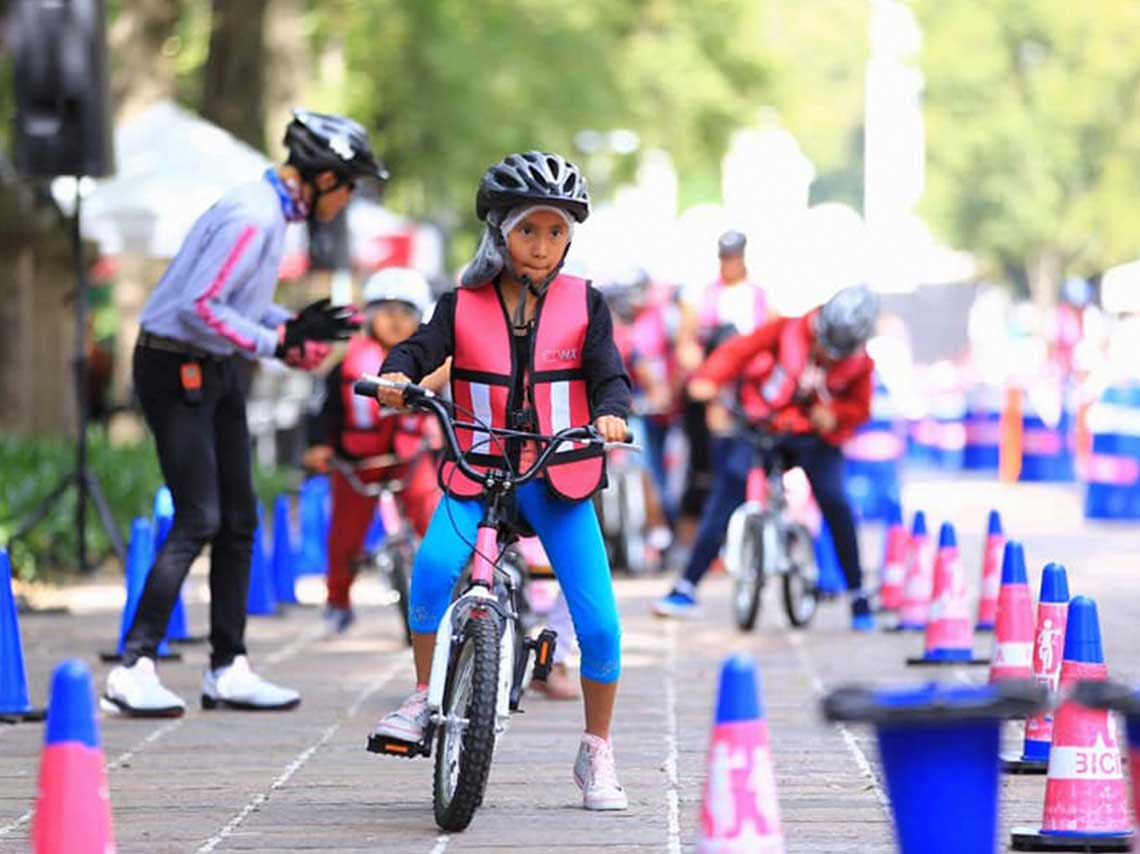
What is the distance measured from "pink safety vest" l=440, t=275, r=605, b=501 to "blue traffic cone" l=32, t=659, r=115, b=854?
7.89 ft

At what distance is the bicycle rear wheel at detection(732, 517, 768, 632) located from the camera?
1459 cm

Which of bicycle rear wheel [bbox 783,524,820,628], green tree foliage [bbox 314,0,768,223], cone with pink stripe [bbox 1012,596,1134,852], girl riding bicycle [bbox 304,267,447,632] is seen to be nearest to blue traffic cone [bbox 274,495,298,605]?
girl riding bicycle [bbox 304,267,447,632]

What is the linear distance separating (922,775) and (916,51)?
66802 millimetres

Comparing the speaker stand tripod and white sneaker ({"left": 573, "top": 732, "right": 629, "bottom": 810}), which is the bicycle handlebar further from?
the speaker stand tripod

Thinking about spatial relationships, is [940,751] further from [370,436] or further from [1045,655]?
[370,436]

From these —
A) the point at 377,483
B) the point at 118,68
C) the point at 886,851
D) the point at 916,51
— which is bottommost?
the point at 886,851

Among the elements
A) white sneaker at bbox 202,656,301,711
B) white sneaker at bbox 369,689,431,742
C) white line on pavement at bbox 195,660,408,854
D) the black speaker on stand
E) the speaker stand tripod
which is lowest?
white line on pavement at bbox 195,660,408,854

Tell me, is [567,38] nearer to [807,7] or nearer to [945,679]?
[945,679]

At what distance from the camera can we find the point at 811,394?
1470 cm

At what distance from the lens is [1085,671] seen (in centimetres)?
789

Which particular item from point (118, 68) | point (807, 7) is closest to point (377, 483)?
point (118, 68)

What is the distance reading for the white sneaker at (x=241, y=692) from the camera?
10.9 metres

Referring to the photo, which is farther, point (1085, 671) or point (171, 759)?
point (171, 759)

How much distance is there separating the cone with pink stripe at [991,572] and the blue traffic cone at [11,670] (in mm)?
4478
